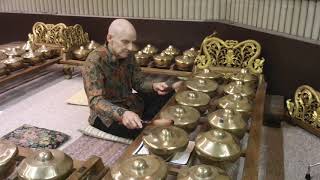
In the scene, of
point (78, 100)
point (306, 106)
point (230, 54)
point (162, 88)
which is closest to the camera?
point (162, 88)

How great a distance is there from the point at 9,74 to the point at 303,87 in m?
2.17

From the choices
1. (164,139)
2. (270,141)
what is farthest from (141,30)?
(164,139)

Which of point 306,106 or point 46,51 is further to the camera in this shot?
point 46,51

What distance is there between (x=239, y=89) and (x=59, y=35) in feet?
6.66

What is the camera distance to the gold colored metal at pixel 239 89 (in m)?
1.82

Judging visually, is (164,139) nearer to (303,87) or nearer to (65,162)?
(65,162)

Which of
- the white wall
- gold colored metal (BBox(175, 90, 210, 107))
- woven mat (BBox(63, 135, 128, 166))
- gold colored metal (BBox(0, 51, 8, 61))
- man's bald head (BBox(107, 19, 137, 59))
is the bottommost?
woven mat (BBox(63, 135, 128, 166))

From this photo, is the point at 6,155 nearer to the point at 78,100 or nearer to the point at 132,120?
the point at 132,120

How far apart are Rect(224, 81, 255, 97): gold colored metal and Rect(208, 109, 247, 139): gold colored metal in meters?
0.33

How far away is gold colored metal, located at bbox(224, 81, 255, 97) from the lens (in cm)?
182

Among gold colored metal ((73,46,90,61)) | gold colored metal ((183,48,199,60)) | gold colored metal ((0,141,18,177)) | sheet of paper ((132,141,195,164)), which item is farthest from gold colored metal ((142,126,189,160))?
gold colored metal ((73,46,90,61))

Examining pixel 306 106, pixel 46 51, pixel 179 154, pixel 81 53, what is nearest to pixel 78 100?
pixel 81 53

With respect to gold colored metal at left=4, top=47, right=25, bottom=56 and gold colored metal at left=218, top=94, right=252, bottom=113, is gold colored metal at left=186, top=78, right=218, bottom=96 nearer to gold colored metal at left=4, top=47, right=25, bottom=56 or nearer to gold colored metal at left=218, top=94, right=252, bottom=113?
gold colored metal at left=218, top=94, right=252, bottom=113

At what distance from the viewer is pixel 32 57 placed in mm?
2947
